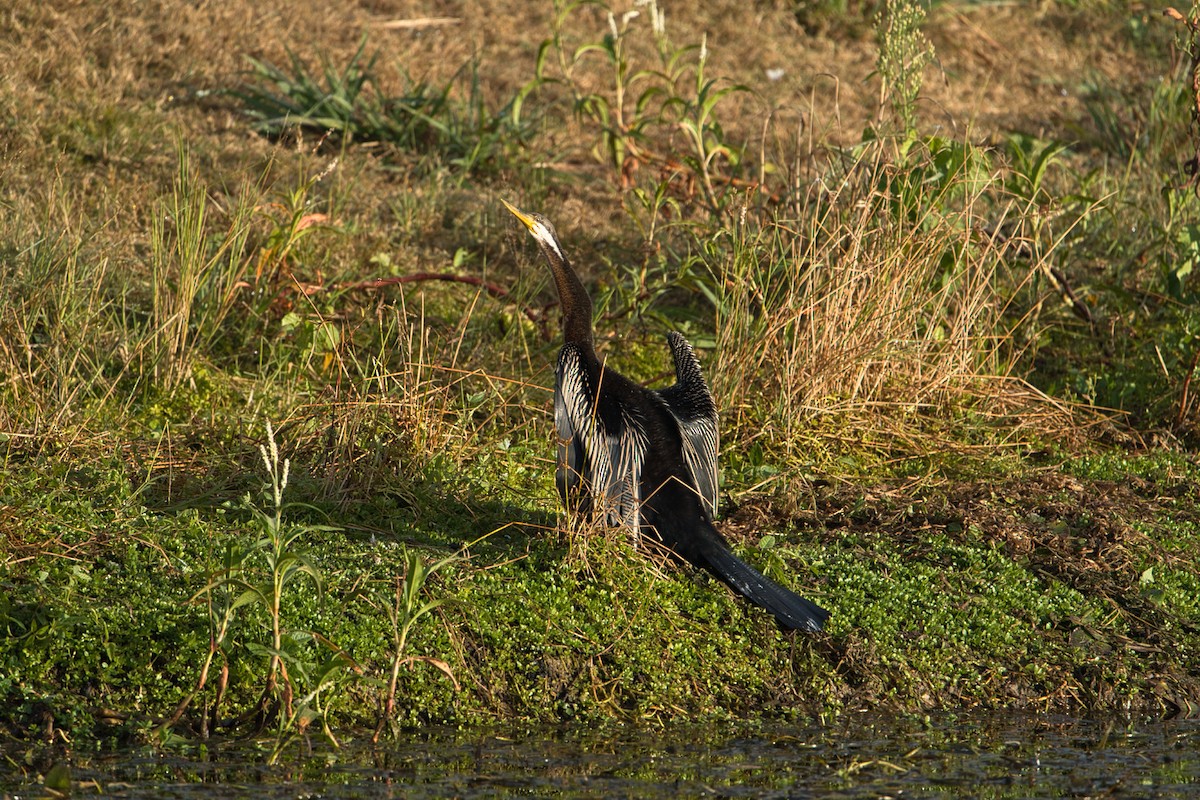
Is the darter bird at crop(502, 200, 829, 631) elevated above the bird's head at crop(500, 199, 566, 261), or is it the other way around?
the bird's head at crop(500, 199, 566, 261)

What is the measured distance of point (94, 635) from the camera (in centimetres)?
424

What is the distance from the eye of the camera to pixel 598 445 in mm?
5059

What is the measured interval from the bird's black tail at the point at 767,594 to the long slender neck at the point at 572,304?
1076 millimetres

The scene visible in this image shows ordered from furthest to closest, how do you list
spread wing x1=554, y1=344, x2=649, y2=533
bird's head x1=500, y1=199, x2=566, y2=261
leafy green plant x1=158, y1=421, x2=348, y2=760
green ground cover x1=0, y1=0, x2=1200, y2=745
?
Answer: bird's head x1=500, y1=199, x2=566, y2=261
spread wing x1=554, y1=344, x2=649, y2=533
green ground cover x1=0, y1=0, x2=1200, y2=745
leafy green plant x1=158, y1=421, x2=348, y2=760

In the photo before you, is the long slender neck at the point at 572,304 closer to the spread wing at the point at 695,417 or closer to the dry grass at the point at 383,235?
the spread wing at the point at 695,417

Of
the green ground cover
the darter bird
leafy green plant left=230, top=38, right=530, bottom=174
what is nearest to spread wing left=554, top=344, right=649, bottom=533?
the darter bird

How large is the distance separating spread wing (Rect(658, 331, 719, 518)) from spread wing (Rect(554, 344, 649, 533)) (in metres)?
0.22

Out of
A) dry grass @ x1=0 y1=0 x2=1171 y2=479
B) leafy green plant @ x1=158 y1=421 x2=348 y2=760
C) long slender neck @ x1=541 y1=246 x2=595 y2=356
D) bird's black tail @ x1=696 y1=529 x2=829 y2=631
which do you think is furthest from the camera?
dry grass @ x1=0 y1=0 x2=1171 y2=479

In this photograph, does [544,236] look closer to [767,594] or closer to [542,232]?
[542,232]

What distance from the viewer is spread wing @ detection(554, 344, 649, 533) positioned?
4.96 meters

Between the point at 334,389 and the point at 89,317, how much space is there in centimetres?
111

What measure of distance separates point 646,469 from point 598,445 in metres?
0.20

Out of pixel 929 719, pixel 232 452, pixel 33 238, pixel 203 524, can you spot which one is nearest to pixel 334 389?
pixel 232 452

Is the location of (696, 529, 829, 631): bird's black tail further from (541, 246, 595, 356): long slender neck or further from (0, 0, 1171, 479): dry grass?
(0, 0, 1171, 479): dry grass
